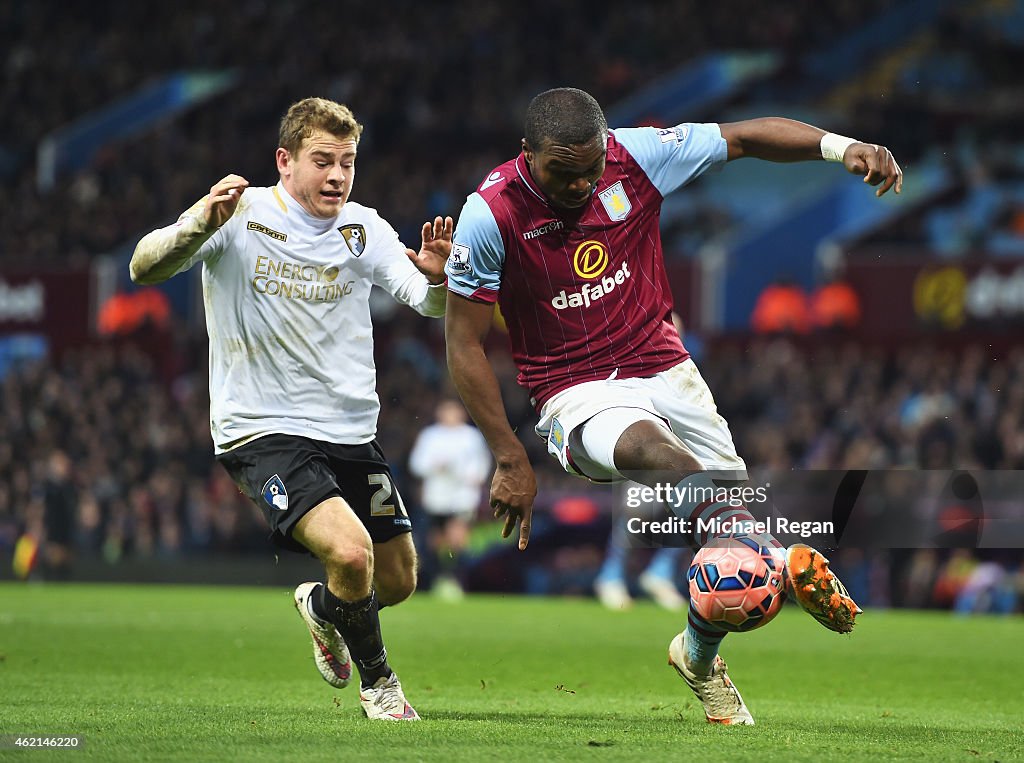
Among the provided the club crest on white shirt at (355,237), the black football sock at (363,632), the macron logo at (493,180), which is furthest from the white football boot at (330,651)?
the macron logo at (493,180)

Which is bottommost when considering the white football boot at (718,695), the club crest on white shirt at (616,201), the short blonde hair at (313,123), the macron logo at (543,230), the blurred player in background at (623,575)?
the blurred player in background at (623,575)

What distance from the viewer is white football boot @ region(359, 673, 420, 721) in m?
5.84

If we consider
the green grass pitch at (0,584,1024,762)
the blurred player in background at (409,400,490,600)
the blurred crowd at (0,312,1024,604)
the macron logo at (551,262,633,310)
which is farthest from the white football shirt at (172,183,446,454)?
the blurred player in background at (409,400,490,600)

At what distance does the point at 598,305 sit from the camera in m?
5.74

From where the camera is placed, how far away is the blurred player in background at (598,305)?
5414mm

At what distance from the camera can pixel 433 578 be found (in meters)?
16.9

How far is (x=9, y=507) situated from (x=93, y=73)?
15438mm

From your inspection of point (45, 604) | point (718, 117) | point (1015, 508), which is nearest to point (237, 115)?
point (718, 117)

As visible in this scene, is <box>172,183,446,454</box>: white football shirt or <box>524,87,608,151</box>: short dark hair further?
<box>172,183,446,454</box>: white football shirt

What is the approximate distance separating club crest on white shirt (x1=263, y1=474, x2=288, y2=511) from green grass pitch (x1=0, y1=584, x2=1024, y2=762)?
31.9 inches

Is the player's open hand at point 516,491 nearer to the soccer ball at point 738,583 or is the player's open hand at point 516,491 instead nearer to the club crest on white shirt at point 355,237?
the soccer ball at point 738,583

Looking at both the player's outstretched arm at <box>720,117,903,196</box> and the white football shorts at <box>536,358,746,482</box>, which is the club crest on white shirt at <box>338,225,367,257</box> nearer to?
the white football shorts at <box>536,358,746,482</box>

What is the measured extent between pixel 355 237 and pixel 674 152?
1.39 metres

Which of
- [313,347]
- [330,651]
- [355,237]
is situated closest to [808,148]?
[355,237]
